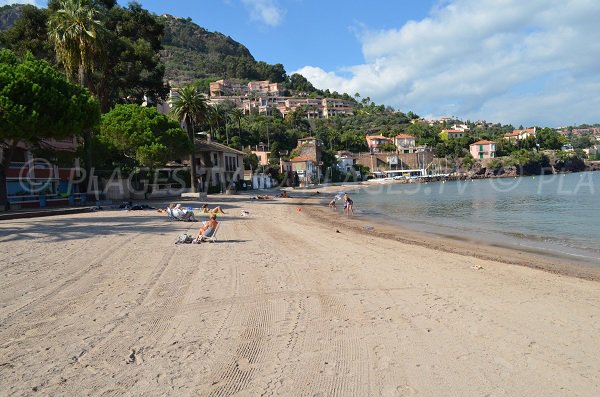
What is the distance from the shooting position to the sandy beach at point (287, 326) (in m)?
4.45

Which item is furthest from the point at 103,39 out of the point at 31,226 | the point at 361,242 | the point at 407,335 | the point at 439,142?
the point at 439,142

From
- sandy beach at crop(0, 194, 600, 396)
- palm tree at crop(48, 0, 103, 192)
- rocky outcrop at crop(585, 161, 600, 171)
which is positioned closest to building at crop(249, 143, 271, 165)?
palm tree at crop(48, 0, 103, 192)

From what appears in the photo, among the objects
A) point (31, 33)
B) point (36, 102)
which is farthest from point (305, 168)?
point (36, 102)

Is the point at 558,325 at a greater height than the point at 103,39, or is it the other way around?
the point at 103,39

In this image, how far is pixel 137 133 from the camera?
33125 mm

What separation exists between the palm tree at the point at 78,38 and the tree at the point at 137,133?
2969 millimetres

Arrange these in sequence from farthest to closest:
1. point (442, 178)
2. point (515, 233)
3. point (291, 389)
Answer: point (442, 178) < point (515, 233) < point (291, 389)

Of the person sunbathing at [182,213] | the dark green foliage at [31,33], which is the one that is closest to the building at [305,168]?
the dark green foliage at [31,33]

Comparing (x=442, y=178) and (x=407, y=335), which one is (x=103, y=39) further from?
(x=442, y=178)

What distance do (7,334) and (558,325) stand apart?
723 centimetres

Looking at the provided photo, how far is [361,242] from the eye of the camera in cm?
1552

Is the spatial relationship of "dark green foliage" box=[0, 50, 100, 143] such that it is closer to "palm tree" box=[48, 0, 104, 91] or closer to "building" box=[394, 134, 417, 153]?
"palm tree" box=[48, 0, 104, 91]

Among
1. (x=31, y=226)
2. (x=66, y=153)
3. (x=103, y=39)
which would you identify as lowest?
(x=31, y=226)

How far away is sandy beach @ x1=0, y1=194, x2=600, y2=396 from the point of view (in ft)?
14.6
